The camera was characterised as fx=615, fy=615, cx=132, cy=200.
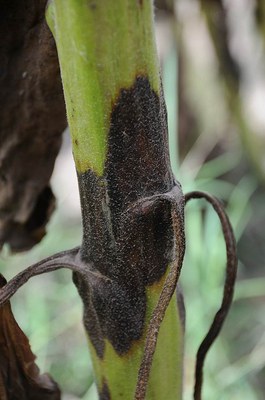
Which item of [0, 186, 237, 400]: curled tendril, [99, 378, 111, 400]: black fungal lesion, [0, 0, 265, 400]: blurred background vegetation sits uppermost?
[0, 186, 237, 400]: curled tendril

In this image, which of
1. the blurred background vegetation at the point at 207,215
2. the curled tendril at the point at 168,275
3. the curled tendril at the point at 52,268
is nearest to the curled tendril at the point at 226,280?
the curled tendril at the point at 168,275

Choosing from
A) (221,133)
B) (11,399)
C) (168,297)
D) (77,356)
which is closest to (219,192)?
(221,133)

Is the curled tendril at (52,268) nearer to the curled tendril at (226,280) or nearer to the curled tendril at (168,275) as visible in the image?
the curled tendril at (168,275)

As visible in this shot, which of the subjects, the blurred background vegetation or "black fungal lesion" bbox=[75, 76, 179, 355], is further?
the blurred background vegetation

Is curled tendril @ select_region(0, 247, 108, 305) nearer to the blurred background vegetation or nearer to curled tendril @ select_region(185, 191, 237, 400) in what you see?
curled tendril @ select_region(185, 191, 237, 400)

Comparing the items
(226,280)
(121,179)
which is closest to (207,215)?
(226,280)

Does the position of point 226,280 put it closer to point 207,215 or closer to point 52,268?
point 52,268

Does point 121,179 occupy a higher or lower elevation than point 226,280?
higher

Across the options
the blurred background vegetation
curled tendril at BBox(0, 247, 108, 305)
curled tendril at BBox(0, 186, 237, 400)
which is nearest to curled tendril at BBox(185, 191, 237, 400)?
curled tendril at BBox(0, 186, 237, 400)
